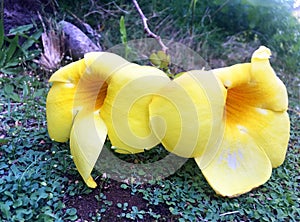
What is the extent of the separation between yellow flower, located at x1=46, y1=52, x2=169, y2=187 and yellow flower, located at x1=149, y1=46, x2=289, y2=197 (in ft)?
0.14

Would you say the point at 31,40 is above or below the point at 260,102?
below

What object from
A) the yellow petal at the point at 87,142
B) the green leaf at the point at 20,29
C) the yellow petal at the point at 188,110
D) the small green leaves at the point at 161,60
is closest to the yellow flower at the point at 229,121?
the yellow petal at the point at 188,110

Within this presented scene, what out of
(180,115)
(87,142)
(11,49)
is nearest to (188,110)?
(180,115)

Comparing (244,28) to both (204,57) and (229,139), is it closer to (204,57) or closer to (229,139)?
(204,57)

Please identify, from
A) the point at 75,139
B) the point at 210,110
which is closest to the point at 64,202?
the point at 75,139

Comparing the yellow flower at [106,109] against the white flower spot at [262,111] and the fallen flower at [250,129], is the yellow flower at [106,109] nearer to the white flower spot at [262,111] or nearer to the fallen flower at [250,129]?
the fallen flower at [250,129]

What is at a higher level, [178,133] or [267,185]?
[178,133]

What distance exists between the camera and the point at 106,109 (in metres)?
0.93

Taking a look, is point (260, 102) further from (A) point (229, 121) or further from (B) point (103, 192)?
(B) point (103, 192)

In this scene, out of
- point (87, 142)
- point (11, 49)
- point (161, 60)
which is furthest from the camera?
point (11, 49)

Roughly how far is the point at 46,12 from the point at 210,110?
140 cm

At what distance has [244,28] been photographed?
2432mm

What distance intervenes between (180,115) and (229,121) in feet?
0.66

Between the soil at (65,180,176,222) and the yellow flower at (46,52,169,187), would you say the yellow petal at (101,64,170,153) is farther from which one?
the soil at (65,180,176,222)
